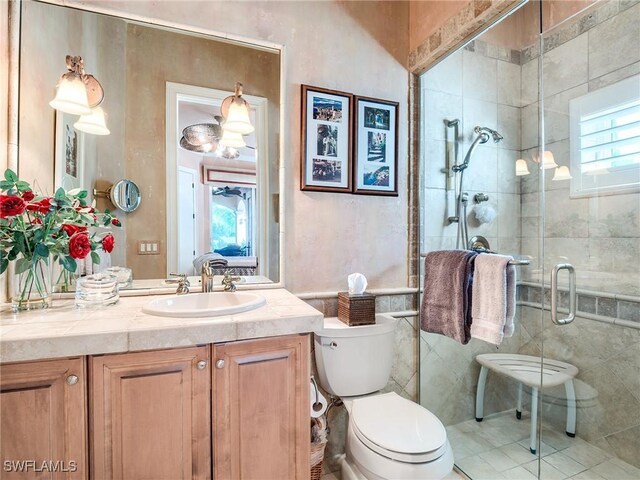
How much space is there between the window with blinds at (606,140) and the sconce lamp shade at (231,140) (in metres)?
1.75

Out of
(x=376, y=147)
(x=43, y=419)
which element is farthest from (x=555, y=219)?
(x=43, y=419)

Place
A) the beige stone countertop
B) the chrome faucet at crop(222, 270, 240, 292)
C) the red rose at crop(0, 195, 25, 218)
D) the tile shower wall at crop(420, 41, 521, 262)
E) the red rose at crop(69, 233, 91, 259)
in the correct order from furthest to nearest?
the tile shower wall at crop(420, 41, 521, 262)
the chrome faucet at crop(222, 270, 240, 292)
the red rose at crop(69, 233, 91, 259)
the red rose at crop(0, 195, 25, 218)
the beige stone countertop

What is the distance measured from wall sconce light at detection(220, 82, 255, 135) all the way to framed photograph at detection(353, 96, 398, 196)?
24.1 inches

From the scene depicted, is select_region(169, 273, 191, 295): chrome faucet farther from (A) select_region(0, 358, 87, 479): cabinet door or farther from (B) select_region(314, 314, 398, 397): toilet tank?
(B) select_region(314, 314, 398, 397): toilet tank

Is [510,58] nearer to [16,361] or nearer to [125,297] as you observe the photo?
[125,297]

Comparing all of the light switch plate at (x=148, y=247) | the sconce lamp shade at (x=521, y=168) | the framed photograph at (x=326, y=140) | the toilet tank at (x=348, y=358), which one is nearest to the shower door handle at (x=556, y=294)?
the sconce lamp shade at (x=521, y=168)

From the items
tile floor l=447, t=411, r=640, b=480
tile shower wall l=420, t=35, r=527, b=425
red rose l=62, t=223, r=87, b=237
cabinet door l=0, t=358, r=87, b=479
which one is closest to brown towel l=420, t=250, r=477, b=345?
tile shower wall l=420, t=35, r=527, b=425

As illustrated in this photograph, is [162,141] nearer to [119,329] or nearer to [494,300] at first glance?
[119,329]

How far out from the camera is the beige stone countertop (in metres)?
0.87

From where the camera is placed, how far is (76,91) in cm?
128

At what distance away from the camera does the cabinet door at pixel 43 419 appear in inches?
34.5

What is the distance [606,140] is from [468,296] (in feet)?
3.59

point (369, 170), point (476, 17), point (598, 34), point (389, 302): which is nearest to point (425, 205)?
point (369, 170)

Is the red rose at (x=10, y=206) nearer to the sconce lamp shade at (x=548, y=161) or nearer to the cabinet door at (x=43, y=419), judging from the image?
the cabinet door at (x=43, y=419)
